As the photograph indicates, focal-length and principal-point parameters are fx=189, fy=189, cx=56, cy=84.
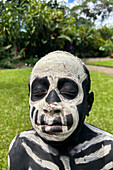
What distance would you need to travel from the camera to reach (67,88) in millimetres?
1302

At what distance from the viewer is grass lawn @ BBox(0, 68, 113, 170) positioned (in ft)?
11.7

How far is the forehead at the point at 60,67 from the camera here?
132cm

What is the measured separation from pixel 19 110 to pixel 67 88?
142 inches

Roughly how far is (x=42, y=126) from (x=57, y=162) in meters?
0.37

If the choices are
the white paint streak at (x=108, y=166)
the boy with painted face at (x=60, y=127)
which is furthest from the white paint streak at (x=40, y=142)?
the white paint streak at (x=108, y=166)

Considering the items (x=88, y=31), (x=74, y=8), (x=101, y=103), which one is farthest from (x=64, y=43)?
(x=74, y=8)

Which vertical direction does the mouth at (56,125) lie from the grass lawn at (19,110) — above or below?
above

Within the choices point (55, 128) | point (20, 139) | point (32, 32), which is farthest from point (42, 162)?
point (32, 32)

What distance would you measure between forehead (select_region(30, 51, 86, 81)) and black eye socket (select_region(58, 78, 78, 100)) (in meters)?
0.04

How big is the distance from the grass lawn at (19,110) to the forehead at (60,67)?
71.7 inches

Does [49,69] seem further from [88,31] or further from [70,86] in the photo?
[88,31]

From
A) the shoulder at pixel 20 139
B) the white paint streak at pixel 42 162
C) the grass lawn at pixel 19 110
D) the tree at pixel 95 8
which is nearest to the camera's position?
the white paint streak at pixel 42 162

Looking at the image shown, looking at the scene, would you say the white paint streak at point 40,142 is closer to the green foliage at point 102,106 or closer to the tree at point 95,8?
the green foliage at point 102,106

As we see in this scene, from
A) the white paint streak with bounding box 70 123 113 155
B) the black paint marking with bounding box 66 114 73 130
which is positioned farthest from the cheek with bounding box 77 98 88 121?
the white paint streak with bounding box 70 123 113 155
